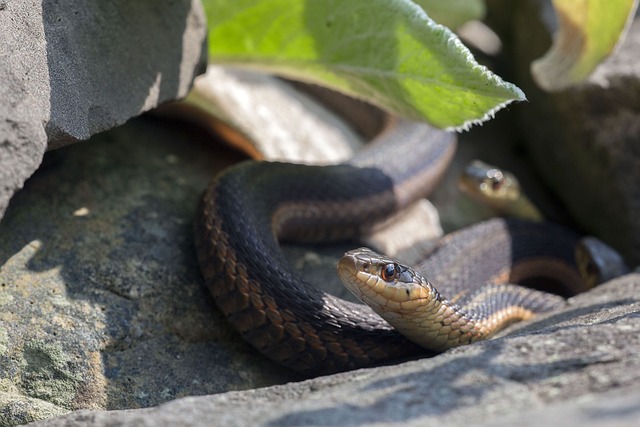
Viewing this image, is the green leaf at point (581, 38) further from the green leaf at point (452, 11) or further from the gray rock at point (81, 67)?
the gray rock at point (81, 67)

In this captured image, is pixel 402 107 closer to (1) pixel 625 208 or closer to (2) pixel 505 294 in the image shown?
(2) pixel 505 294

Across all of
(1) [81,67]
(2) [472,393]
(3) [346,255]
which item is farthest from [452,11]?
(2) [472,393]

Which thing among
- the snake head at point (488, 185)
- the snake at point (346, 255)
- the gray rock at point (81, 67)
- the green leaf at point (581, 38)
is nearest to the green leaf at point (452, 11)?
the green leaf at point (581, 38)

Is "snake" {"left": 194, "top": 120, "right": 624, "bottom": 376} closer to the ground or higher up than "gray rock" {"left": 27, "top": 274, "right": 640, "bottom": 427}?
closer to the ground

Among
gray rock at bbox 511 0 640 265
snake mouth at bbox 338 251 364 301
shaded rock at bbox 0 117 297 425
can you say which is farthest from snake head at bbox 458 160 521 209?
snake mouth at bbox 338 251 364 301

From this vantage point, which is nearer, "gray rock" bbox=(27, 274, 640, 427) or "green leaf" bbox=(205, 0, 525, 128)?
A: "gray rock" bbox=(27, 274, 640, 427)

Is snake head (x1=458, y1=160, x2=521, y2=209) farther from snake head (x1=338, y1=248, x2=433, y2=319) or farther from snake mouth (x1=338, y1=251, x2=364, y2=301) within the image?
snake mouth (x1=338, y1=251, x2=364, y2=301)

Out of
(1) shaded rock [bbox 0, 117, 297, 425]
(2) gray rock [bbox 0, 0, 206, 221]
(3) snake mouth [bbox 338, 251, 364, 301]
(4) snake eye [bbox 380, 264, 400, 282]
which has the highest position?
(2) gray rock [bbox 0, 0, 206, 221]
